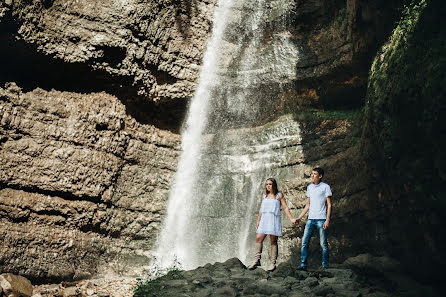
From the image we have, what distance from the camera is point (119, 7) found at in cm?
1130

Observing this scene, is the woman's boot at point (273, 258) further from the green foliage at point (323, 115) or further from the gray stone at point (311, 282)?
the green foliage at point (323, 115)

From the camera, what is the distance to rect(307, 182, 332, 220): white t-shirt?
7.33 metres

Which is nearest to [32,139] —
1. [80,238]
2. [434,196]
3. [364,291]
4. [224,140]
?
[80,238]

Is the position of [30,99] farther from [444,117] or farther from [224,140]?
[444,117]

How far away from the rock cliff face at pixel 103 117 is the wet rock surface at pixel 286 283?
127 inches

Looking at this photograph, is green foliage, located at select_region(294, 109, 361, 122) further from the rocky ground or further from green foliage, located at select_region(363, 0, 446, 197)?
the rocky ground

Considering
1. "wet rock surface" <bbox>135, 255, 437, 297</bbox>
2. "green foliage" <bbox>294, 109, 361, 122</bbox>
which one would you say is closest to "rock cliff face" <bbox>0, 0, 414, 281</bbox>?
"green foliage" <bbox>294, 109, 361, 122</bbox>

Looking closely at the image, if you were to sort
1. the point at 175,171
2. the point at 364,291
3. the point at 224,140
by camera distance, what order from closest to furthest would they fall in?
1. the point at 364,291
2. the point at 175,171
3. the point at 224,140

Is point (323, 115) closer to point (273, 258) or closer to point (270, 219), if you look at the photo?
point (270, 219)

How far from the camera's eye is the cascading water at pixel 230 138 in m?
11.2

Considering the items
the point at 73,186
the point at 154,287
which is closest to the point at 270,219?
the point at 154,287

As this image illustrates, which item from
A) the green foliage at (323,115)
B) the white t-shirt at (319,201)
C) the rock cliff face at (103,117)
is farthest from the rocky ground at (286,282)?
the green foliage at (323,115)

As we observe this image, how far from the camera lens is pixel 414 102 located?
6.43 meters

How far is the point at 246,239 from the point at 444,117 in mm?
6683
